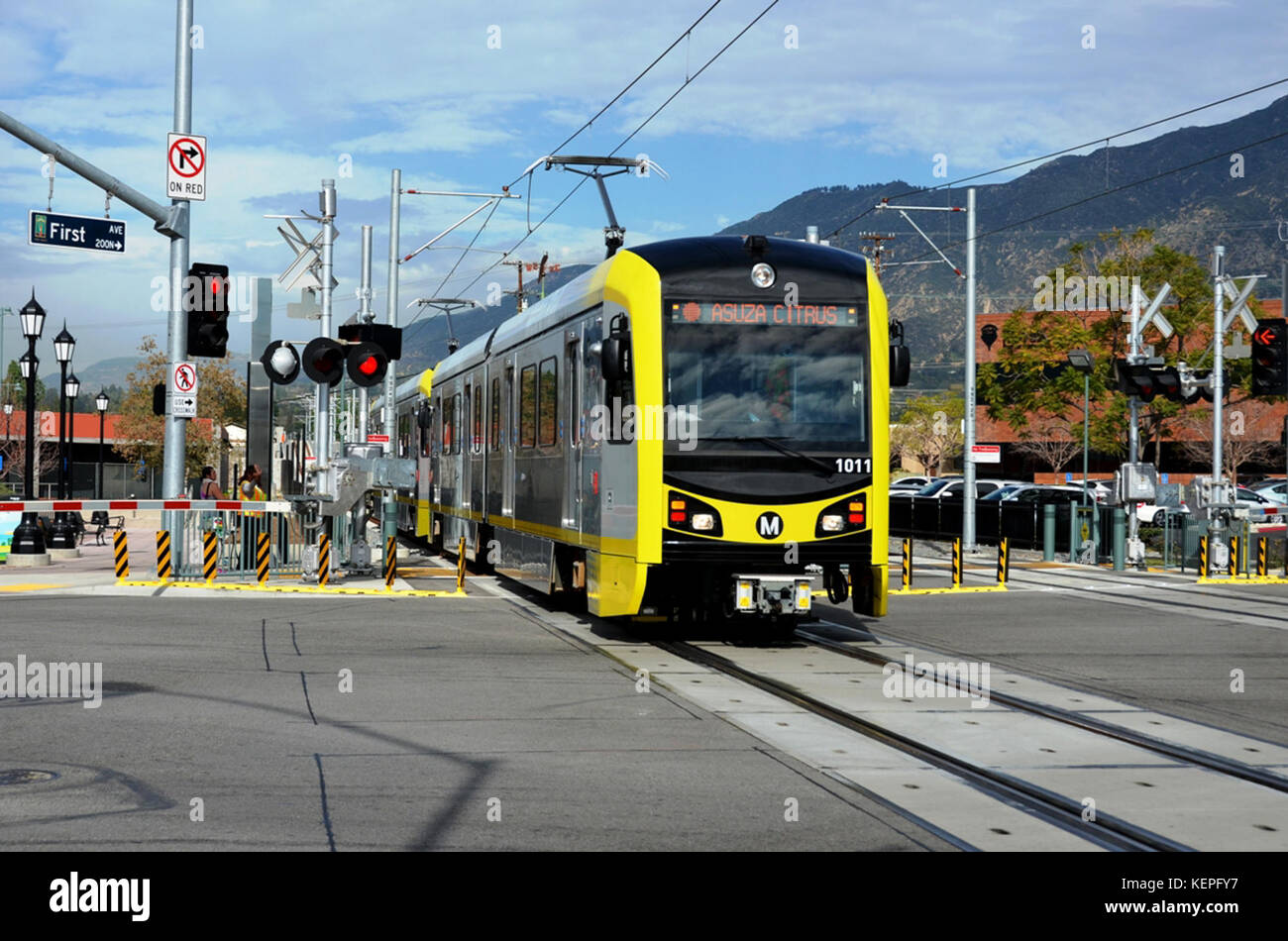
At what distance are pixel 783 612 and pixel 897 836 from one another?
7275 millimetres

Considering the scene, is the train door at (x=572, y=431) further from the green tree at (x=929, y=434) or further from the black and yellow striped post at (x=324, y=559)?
the green tree at (x=929, y=434)

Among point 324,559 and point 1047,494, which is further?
point 1047,494

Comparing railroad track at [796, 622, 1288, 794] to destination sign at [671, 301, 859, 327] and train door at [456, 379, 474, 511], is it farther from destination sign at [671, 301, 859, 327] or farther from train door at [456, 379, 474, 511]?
train door at [456, 379, 474, 511]

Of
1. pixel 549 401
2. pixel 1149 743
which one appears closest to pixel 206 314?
pixel 549 401

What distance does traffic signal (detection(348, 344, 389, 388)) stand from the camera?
800 inches

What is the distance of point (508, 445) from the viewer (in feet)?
66.8

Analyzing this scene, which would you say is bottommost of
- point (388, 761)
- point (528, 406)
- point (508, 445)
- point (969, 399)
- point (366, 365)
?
point (388, 761)

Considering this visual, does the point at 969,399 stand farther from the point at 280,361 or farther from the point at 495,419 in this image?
the point at 280,361

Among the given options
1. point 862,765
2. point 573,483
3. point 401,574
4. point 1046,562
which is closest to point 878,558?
point 573,483

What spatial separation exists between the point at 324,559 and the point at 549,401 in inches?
200

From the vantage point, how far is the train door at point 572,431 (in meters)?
16.0

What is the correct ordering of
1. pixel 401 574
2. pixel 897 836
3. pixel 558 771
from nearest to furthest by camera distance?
pixel 897 836, pixel 558 771, pixel 401 574
